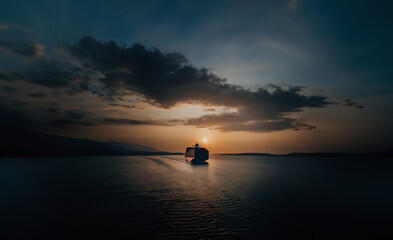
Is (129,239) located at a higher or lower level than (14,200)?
higher

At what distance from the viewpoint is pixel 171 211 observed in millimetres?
28188

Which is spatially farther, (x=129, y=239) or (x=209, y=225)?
(x=209, y=225)

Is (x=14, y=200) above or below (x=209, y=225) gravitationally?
below

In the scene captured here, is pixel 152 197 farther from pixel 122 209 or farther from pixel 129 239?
pixel 129 239

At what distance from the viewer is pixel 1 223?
23891 millimetres

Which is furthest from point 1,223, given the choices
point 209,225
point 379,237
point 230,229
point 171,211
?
point 379,237

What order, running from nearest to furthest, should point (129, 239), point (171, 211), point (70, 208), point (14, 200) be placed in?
1. point (129, 239)
2. point (171, 211)
3. point (70, 208)
4. point (14, 200)

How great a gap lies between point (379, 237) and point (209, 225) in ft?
49.1

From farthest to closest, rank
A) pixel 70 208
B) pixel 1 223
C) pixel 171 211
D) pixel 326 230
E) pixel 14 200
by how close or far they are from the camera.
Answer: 1. pixel 14 200
2. pixel 70 208
3. pixel 171 211
4. pixel 1 223
5. pixel 326 230

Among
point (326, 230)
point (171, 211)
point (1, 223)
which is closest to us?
point (326, 230)

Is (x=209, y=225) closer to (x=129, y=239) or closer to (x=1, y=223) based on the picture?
(x=129, y=239)

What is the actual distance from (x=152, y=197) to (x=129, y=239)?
1973 centimetres

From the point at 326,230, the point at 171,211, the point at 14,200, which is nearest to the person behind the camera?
the point at 326,230

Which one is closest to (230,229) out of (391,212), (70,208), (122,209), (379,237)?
(379,237)
